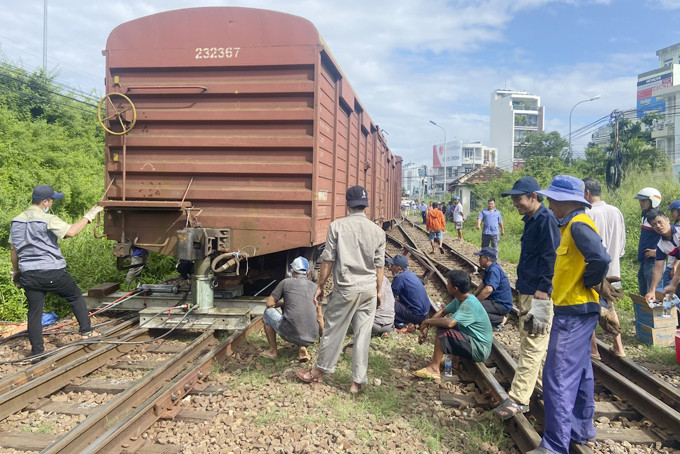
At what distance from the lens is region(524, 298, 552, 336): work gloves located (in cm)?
340

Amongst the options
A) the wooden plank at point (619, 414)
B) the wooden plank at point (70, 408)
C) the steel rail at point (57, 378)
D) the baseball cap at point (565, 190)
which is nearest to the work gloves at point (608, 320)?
the wooden plank at point (619, 414)

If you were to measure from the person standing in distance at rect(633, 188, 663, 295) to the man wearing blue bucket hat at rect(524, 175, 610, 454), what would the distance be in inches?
117

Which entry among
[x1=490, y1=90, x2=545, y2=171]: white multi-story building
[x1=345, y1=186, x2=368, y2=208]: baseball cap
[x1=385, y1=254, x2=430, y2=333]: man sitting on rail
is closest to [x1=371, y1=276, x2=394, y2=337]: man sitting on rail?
[x1=385, y1=254, x2=430, y2=333]: man sitting on rail

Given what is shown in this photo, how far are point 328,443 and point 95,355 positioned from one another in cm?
253

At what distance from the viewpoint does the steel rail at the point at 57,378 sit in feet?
11.3

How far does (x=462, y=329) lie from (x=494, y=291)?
1.83 metres

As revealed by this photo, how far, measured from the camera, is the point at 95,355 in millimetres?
4363

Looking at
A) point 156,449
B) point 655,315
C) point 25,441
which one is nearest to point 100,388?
point 25,441

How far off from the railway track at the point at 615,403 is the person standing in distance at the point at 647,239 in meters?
1.48

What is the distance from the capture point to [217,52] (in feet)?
18.0

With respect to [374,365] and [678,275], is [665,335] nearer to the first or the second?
[678,275]

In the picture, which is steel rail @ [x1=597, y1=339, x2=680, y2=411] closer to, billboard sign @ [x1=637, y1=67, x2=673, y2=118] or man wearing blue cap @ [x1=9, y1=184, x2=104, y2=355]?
man wearing blue cap @ [x1=9, y1=184, x2=104, y2=355]

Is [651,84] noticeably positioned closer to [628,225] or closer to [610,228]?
[628,225]

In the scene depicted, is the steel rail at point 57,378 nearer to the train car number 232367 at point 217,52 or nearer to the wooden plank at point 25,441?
the wooden plank at point 25,441
